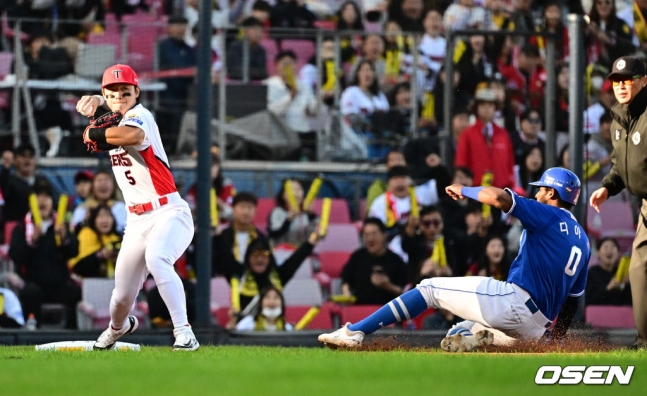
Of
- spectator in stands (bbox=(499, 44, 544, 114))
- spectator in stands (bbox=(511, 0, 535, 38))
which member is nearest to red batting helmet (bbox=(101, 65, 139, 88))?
spectator in stands (bbox=(499, 44, 544, 114))

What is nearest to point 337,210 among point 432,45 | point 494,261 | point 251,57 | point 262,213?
point 262,213

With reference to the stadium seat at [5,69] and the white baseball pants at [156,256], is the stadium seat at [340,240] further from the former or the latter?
the white baseball pants at [156,256]

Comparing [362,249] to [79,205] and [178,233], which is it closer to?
→ [79,205]

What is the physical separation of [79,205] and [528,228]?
200 inches

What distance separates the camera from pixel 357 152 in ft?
37.7

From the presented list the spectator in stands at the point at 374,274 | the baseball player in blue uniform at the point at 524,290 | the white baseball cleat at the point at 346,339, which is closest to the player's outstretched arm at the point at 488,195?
the baseball player in blue uniform at the point at 524,290

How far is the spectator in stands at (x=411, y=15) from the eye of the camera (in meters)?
12.7

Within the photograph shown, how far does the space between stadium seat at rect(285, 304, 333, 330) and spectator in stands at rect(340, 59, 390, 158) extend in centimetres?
206

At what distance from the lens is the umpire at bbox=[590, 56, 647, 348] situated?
732 centimetres

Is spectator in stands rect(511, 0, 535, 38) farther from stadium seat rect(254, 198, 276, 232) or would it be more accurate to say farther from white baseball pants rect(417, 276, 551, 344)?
white baseball pants rect(417, 276, 551, 344)

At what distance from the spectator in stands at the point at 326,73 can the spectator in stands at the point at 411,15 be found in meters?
1.22

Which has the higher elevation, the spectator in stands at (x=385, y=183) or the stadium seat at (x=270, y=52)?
the stadium seat at (x=270, y=52)

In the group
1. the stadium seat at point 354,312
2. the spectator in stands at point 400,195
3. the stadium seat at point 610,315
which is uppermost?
the spectator in stands at point 400,195

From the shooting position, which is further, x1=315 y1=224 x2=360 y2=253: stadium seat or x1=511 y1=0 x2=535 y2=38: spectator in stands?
x1=511 y1=0 x2=535 y2=38: spectator in stands
